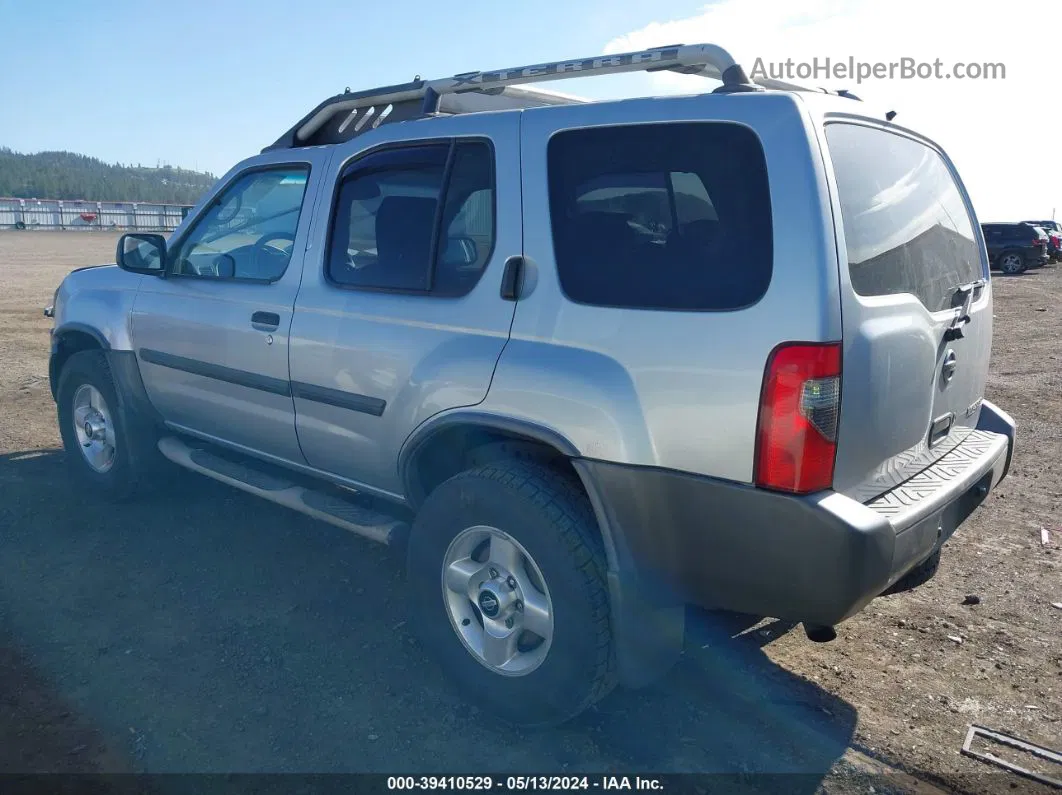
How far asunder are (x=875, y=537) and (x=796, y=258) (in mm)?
799

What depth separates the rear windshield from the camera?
99.8 inches

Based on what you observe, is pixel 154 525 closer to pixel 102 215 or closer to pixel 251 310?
pixel 251 310

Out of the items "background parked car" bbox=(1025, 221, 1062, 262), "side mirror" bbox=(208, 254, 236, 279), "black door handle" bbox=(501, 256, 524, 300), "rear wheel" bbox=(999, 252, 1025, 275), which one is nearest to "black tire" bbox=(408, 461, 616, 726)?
"black door handle" bbox=(501, 256, 524, 300)

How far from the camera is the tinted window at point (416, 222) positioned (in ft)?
10.4

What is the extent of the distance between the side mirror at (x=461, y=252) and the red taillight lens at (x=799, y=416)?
49.0 inches

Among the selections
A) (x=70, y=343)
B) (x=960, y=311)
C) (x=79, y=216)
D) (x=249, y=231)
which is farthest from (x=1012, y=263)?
(x=79, y=216)

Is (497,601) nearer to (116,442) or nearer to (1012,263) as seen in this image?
(116,442)

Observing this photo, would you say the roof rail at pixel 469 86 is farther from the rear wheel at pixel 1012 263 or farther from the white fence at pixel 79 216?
the white fence at pixel 79 216

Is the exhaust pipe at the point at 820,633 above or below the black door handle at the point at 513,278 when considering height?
below

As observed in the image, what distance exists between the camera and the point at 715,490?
8.16ft

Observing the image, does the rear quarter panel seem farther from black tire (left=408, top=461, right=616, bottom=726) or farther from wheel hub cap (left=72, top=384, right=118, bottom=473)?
wheel hub cap (left=72, top=384, right=118, bottom=473)

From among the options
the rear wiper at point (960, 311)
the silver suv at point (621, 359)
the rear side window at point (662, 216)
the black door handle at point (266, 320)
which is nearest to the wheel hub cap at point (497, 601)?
the silver suv at point (621, 359)

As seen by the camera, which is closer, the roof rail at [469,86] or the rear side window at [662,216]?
the rear side window at [662,216]

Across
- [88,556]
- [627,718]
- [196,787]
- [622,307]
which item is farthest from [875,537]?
[88,556]
